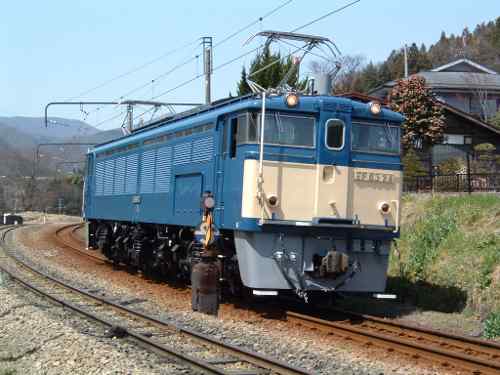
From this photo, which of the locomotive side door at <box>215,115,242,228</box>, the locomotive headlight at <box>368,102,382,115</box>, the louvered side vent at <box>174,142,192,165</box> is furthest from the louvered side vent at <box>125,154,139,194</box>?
the locomotive headlight at <box>368,102,382,115</box>

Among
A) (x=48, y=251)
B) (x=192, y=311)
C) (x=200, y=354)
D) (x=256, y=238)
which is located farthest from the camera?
(x=48, y=251)

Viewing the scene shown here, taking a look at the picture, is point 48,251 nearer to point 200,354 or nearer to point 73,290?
point 73,290

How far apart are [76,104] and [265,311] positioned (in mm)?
24740

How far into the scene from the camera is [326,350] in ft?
33.1

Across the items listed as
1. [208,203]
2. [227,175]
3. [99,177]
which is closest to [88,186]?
[99,177]

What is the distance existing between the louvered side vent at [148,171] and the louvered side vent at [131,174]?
61 centimetres

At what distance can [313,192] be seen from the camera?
12719 mm

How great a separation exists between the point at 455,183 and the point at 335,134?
935 centimetres

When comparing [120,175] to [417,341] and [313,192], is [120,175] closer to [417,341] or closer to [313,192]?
[313,192]

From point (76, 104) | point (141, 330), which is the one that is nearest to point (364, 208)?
point (141, 330)

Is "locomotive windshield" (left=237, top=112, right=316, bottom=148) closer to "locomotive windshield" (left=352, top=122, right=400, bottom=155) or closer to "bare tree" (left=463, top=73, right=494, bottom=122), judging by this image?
"locomotive windshield" (left=352, top=122, right=400, bottom=155)

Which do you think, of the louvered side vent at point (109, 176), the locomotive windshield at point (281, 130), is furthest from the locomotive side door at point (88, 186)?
the locomotive windshield at point (281, 130)

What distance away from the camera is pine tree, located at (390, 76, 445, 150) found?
106 feet

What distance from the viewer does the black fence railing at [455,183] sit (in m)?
20.2
